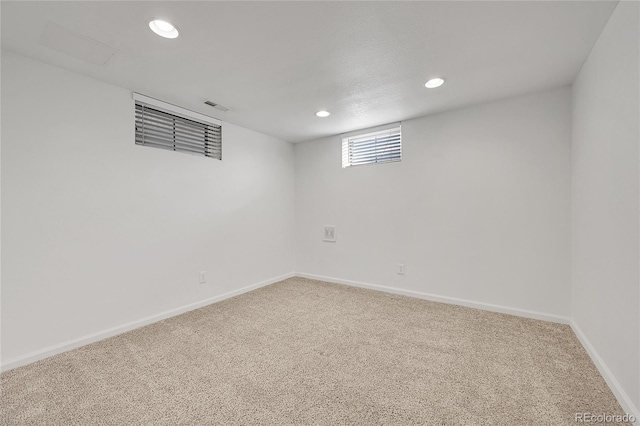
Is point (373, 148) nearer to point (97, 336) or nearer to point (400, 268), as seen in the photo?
point (400, 268)

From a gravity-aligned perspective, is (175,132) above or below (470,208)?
above

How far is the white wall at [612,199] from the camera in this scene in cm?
139

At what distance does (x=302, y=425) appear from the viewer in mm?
1354

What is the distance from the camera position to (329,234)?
4.16m

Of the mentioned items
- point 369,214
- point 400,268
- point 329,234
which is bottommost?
point 400,268

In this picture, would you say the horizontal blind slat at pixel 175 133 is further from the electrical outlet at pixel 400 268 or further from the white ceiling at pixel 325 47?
the electrical outlet at pixel 400 268

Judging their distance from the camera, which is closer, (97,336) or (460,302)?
(97,336)

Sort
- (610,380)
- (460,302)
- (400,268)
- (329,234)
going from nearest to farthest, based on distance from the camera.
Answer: (610,380) → (460,302) → (400,268) → (329,234)

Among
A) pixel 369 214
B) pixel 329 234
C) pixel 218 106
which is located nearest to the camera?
pixel 218 106

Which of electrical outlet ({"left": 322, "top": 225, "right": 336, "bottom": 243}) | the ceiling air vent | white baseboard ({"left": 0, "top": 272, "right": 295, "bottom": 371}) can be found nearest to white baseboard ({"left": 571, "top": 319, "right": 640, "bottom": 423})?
electrical outlet ({"left": 322, "top": 225, "right": 336, "bottom": 243})

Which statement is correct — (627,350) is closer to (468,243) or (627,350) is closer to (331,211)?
(468,243)

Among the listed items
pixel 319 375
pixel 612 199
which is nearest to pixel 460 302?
pixel 612 199

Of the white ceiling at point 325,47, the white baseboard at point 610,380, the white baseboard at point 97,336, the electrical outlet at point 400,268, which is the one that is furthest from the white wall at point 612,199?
the white baseboard at point 97,336

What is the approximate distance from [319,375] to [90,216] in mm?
2307
